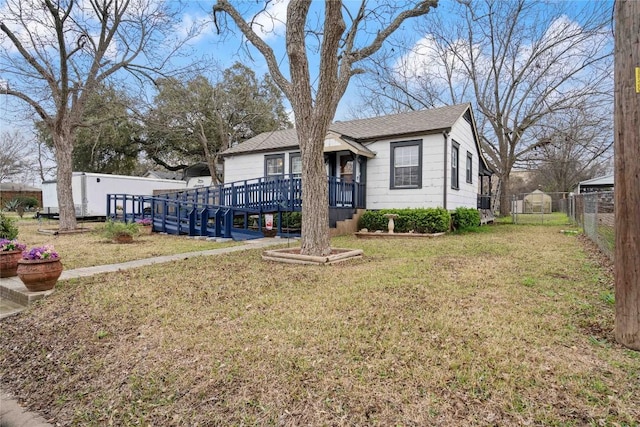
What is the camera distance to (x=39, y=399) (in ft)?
8.88

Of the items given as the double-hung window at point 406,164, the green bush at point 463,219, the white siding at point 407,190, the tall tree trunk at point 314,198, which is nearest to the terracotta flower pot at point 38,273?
the tall tree trunk at point 314,198

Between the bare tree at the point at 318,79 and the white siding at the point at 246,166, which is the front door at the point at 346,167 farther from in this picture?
the bare tree at the point at 318,79

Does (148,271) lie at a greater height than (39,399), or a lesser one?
greater

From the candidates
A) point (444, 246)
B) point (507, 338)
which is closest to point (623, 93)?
point (507, 338)

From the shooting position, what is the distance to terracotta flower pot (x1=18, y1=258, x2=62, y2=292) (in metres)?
4.53

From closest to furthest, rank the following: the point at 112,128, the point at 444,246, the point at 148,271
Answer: the point at 148,271 → the point at 444,246 → the point at 112,128

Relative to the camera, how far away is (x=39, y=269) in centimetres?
457

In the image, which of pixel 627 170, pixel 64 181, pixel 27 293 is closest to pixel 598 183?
pixel 627 170

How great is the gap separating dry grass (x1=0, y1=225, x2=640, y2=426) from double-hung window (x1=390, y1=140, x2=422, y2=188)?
7253 mm

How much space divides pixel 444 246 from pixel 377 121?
778 centimetres

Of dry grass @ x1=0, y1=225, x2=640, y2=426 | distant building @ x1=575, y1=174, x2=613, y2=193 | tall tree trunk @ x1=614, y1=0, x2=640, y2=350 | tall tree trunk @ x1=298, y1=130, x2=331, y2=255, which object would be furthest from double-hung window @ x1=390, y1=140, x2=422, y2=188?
distant building @ x1=575, y1=174, x2=613, y2=193

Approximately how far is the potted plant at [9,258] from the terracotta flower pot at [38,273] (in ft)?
4.24

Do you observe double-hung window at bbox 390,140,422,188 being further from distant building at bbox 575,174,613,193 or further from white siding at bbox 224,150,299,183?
distant building at bbox 575,174,613,193

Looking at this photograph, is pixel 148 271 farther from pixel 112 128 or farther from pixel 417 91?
pixel 112 128
